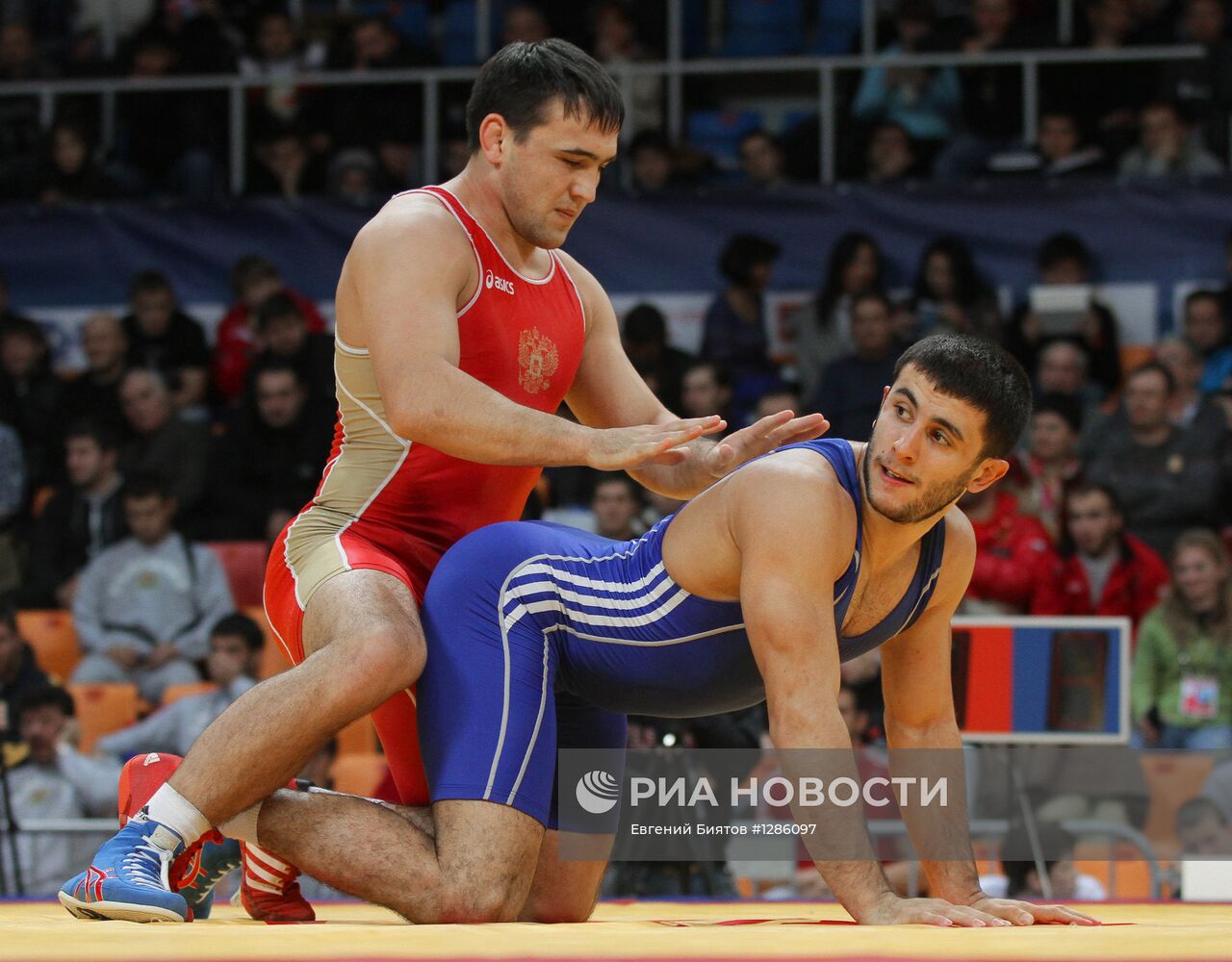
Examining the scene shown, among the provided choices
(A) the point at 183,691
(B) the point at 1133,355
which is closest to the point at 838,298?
(B) the point at 1133,355

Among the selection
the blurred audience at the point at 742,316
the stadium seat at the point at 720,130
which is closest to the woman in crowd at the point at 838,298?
the blurred audience at the point at 742,316

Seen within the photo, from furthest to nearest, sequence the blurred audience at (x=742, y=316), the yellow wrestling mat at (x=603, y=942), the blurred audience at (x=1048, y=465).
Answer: the blurred audience at (x=742, y=316), the blurred audience at (x=1048, y=465), the yellow wrestling mat at (x=603, y=942)

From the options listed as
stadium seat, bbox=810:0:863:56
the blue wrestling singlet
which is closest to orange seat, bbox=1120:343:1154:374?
stadium seat, bbox=810:0:863:56

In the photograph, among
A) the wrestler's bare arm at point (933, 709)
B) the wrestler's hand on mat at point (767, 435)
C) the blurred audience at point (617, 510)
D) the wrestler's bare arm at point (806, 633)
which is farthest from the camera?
the blurred audience at point (617, 510)

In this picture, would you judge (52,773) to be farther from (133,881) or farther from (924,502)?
(924,502)

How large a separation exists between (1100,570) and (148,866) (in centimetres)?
447

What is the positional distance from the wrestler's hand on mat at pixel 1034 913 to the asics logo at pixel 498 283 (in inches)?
58.6

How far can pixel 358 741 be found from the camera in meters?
6.64

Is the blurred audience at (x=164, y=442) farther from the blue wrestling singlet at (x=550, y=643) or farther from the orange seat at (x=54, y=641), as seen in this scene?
the blue wrestling singlet at (x=550, y=643)

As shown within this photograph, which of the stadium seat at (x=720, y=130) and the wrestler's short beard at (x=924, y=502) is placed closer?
the wrestler's short beard at (x=924, y=502)

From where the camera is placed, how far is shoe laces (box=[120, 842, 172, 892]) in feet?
10.0

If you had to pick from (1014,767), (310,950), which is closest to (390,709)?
(310,950)

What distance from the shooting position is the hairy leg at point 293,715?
3152mm

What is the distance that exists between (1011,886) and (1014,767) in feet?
1.30
